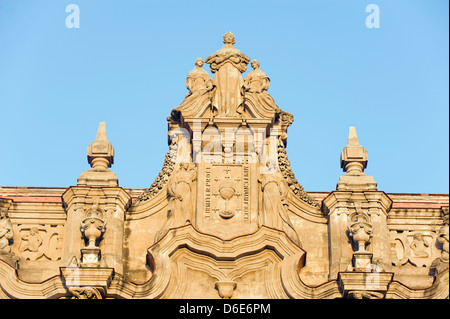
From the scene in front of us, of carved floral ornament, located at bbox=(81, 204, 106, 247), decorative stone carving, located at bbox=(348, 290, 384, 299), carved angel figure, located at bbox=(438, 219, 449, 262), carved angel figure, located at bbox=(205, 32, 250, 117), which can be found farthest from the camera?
carved angel figure, located at bbox=(205, 32, 250, 117)

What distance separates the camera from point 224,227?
28.3 metres

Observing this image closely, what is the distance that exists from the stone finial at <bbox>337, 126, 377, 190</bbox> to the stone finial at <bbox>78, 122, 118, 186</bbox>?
4931mm

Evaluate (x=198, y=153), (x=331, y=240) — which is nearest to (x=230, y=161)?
(x=198, y=153)

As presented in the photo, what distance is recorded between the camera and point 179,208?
93.4 ft

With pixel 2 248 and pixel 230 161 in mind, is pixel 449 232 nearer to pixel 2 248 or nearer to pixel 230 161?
pixel 230 161

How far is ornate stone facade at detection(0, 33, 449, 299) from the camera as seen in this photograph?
90.1 feet

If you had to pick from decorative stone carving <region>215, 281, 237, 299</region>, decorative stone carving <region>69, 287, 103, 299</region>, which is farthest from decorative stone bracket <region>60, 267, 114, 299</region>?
decorative stone carving <region>215, 281, 237, 299</region>

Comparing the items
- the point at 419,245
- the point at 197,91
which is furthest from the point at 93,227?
the point at 419,245

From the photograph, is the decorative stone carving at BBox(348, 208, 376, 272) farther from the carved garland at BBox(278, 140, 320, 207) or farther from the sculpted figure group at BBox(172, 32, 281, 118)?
the sculpted figure group at BBox(172, 32, 281, 118)

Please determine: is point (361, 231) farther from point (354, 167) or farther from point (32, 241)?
point (32, 241)

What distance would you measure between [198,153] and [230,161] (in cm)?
72

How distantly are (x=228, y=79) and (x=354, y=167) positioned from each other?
3400mm

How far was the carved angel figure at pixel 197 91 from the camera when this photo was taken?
96.8ft
